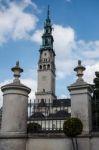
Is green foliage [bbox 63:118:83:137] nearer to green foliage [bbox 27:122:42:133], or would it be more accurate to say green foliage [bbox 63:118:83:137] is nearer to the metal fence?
the metal fence

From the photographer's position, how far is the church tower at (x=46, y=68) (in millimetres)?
79006

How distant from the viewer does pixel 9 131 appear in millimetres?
10250

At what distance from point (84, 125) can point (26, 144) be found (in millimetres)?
2594

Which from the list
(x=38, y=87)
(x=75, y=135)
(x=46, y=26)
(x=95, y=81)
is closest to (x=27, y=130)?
(x=75, y=135)

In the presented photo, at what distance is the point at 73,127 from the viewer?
9109mm

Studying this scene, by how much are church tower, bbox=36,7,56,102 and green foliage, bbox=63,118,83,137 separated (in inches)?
2647

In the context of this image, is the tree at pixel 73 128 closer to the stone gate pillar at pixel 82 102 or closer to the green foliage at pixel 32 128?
the stone gate pillar at pixel 82 102

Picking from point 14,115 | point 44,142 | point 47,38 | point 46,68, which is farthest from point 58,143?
point 47,38

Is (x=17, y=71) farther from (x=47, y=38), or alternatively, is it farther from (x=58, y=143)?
(x=47, y=38)

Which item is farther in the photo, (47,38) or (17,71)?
(47,38)

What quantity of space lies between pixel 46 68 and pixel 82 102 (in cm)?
7383

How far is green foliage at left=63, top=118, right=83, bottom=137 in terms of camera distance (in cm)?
909

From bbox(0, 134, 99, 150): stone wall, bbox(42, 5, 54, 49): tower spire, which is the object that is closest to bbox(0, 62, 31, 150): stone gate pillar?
bbox(0, 134, 99, 150): stone wall

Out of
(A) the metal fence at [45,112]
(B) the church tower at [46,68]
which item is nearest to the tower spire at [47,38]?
(B) the church tower at [46,68]
